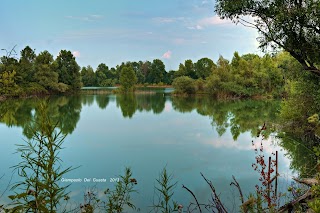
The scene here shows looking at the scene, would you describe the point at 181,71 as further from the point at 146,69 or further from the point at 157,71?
the point at 146,69

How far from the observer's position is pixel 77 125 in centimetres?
1578

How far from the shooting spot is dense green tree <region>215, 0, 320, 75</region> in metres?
6.27

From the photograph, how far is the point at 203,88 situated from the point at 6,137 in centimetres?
3240

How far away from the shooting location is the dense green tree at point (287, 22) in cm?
627

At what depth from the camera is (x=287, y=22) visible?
6.39 meters

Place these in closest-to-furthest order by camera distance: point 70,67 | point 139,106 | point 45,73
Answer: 1. point 139,106
2. point 45,73
3. point 70,67

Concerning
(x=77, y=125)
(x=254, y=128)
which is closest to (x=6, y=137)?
(x=77, y=125)

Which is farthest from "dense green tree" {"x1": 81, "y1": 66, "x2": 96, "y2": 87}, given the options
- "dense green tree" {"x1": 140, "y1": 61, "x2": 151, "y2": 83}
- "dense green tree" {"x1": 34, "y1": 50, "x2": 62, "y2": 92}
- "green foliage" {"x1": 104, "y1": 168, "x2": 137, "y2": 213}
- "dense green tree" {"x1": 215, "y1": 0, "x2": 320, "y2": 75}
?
"green foliage" {"x1": 104, "y1": 168, "x2": 137, "y2": 213}

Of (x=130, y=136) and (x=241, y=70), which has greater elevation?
(x=241, y=70)

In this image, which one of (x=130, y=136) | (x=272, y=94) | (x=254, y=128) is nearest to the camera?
(x=130, y=136)

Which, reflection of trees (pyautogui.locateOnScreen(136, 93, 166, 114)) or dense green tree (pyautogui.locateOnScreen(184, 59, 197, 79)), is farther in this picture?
dense green tree (pyautogui.locateOnScreen(184, 59, 197, 79))

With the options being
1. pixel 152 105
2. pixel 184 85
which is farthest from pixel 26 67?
pixel 184 85

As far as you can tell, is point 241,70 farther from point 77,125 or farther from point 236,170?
point 236,170

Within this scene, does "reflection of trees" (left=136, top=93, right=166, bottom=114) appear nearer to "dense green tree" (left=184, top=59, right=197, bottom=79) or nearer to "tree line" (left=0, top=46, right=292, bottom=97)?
"tree line" (left=0, top=46, right=292, bottom=97)
